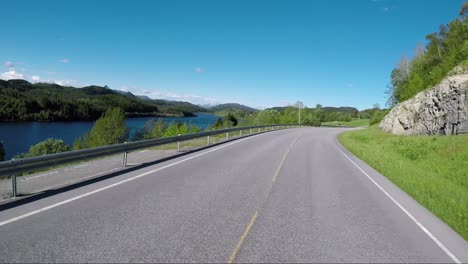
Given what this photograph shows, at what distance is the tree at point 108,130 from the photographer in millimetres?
59625

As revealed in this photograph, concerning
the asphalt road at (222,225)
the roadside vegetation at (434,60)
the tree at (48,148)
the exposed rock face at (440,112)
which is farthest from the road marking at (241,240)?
the tree at (48,148)

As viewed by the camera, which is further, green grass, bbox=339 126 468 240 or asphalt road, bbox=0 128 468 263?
green grass, bbox=339 126 468 240

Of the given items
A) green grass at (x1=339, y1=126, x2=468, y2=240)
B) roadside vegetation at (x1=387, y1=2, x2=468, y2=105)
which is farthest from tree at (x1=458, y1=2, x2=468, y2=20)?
green grass at (x1=339, y1=126, x2=468, y2=240)

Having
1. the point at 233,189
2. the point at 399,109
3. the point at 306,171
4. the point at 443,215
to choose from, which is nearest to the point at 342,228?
the point at 443,215

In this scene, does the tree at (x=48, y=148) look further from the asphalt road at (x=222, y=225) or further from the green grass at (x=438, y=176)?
the asphalt road at (x=222, y=225)

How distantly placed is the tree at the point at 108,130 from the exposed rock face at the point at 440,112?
46.7 m

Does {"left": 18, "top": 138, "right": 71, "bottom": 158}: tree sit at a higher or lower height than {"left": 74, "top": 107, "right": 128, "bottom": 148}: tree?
lower

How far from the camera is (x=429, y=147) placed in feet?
72.1

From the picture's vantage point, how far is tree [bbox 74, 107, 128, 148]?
59.6 metres

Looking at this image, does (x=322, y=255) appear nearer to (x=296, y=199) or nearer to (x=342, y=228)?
(x=342, y=228)

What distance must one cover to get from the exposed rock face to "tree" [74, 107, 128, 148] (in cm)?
4672

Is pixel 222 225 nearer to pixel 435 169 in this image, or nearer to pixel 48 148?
pixel 435 169

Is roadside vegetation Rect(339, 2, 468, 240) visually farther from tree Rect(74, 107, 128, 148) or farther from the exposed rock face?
tree Rect(74, 107, 128, 148)

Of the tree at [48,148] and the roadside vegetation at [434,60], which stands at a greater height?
the roadside vegetation at [434,60]
